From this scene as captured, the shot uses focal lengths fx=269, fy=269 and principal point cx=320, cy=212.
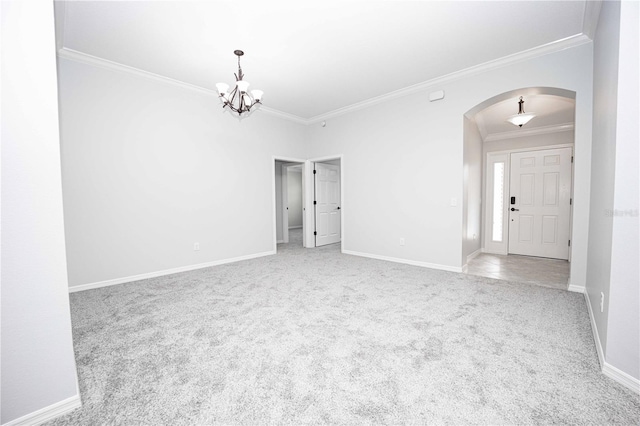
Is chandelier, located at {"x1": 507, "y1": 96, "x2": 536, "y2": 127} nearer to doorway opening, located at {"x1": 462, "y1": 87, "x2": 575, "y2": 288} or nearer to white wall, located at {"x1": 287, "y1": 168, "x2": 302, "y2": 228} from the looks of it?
doorway opening, located at {"x1": 462, "y1": 87, "x2": 575, "y2": 288}

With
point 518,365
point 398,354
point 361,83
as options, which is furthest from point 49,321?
point 361,83

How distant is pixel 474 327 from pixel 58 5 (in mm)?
4699

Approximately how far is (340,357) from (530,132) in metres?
5.91

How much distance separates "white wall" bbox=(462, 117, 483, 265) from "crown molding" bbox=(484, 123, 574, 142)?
1.43 ft

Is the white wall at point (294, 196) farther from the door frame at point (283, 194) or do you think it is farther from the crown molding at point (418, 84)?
the crown molding at point (418, 84)

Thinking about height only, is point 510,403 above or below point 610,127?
below

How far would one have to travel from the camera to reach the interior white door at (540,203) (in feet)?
16.4

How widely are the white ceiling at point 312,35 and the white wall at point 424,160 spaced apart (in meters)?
0.35

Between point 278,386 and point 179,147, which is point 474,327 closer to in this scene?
point 278,386

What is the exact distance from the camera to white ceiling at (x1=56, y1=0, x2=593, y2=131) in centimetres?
253

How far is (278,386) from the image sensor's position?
1.60 meters

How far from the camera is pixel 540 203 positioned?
5230 mm

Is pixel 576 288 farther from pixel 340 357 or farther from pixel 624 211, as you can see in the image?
pixel 340 357

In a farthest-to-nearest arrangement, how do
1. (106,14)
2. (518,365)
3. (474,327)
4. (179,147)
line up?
(179,147) < (106,14) < (474,327) < (518,365)
